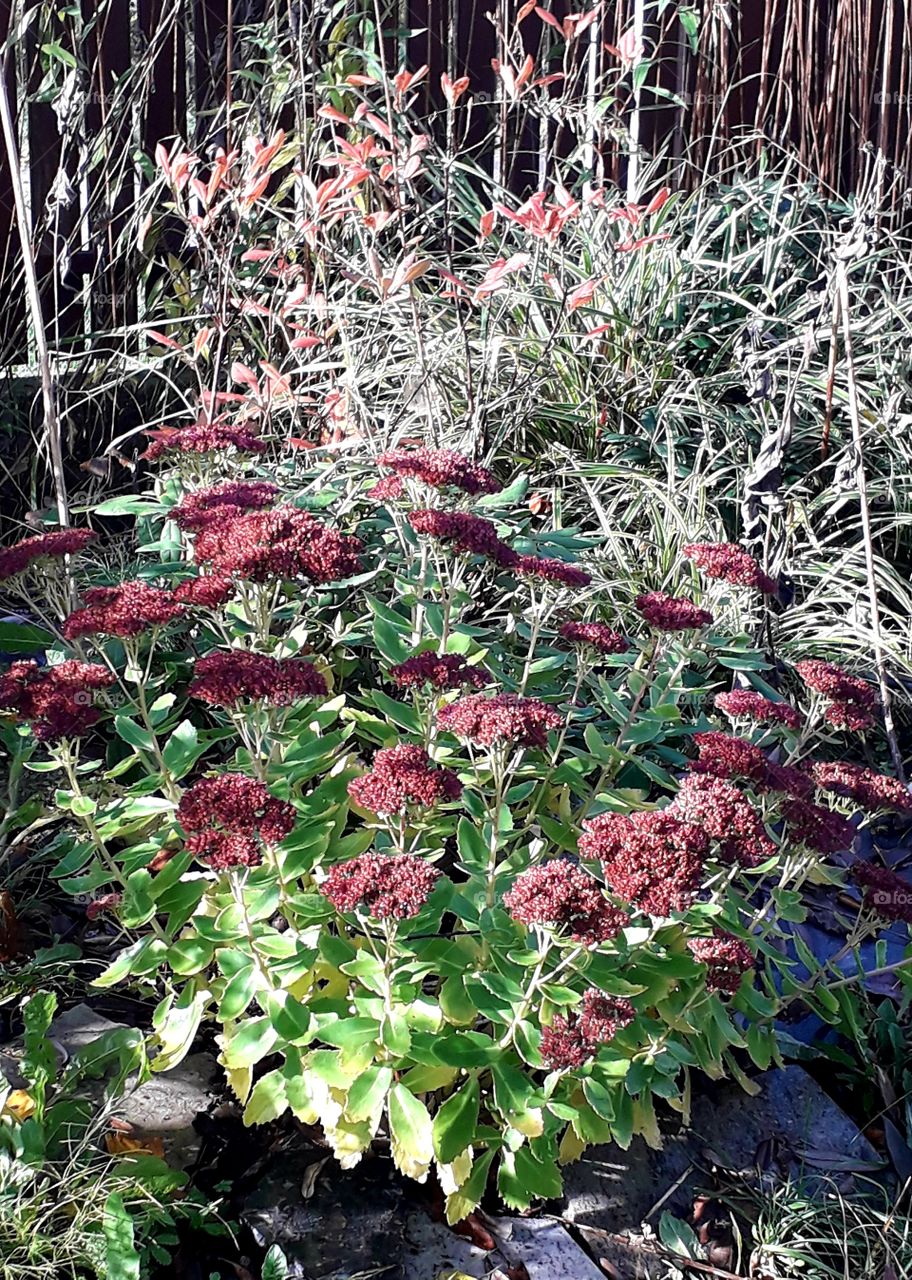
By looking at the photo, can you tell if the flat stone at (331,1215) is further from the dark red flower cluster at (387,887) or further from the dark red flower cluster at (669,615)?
the dark red flower cluster at (669,615)

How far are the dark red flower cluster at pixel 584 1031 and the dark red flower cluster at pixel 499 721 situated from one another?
0.39 metres

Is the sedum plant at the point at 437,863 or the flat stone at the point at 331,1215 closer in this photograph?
the sedum plant at the point at 437,863

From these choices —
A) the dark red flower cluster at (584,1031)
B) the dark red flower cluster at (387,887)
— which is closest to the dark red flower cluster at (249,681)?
the dark red flower cluster at (387,887)

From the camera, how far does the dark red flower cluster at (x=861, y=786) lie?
2.04 metres

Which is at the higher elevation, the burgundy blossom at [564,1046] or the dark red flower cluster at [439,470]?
the dark red flower cluster at [439,470]

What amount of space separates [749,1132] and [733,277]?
3417 millimetres

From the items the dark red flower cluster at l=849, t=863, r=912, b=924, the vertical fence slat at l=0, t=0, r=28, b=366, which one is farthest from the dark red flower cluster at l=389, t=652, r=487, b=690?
the vertical fence slat at l=0, t=0, r=28, b=366

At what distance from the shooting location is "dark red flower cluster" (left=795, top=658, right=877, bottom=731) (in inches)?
84.9

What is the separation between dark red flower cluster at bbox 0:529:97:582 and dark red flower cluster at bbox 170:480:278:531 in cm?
19

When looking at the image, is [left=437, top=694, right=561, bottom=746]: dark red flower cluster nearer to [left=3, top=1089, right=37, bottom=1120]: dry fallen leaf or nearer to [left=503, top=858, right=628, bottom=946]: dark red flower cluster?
[left=503, top=858, right=628, bottom=946]: dark red flower cluster

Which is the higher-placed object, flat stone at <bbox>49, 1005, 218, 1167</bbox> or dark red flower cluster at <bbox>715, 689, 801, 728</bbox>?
dark red flower cluster at <bbox>715, 689, 801, 728</bbox>

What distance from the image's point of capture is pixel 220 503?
234 centimetres

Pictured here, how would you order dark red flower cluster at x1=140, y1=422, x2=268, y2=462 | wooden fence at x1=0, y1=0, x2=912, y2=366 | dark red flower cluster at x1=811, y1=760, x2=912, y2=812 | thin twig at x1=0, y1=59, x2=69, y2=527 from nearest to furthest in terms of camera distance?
dark red flower cluster at x1=811, y1=760, x2=912, y2=812 → dark red flower cluster at x1=140, y1=422, x2=268, y2=462 → thin twig at x1=0, y1=59, x2=69, y2=527 → wooden fence at x1=0, y1=0, x2=912, y2=366

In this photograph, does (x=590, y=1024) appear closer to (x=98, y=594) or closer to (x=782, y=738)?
(x=98, y=594)
